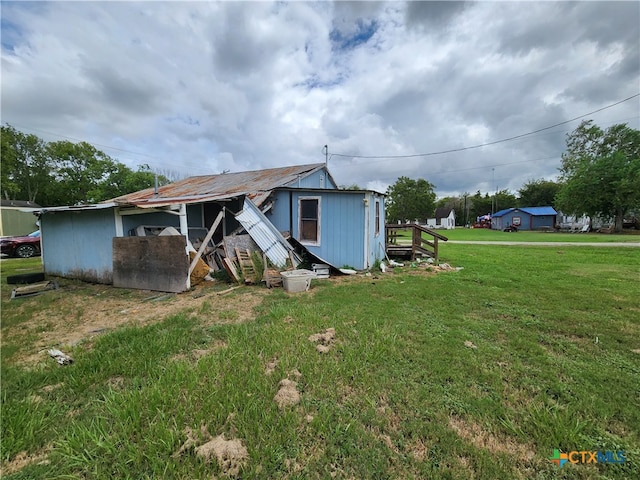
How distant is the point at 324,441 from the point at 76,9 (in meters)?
10.0

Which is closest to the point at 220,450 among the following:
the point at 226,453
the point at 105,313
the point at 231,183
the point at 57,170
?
the point at 226,453

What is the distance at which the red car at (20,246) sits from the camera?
43.4 ft

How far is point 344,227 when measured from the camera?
847 centimetres

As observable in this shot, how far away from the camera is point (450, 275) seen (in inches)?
303

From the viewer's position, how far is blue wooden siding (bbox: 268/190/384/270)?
8.39 m

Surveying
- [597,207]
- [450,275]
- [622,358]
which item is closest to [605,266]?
[450,275]

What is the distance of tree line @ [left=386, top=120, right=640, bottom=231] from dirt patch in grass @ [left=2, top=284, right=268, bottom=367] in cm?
1418

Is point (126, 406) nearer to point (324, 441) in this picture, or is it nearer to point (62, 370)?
point (62, 370)

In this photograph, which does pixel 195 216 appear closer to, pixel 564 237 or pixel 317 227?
pixel 317 227

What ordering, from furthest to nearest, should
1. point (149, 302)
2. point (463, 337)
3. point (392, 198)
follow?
point (392, 198), point (149, 302), point (463, 337)

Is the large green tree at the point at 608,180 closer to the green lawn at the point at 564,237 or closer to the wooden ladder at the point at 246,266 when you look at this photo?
the green lawn at the point at 564,237

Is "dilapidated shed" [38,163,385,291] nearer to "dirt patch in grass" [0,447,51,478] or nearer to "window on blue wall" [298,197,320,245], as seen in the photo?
"window on blue wall" [298,197,320,245]

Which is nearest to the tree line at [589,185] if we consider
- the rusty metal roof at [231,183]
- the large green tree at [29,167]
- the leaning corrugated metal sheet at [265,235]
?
the rusty metal roof at [231,183]

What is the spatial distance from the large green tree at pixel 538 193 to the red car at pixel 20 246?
2601 inches
